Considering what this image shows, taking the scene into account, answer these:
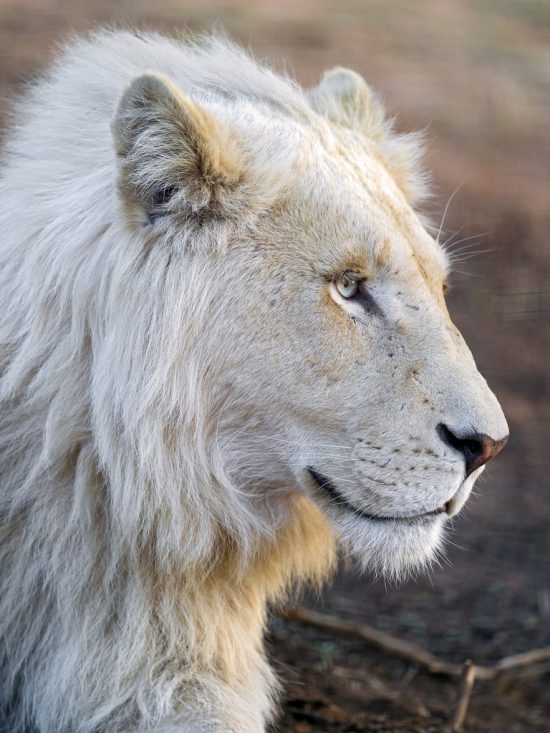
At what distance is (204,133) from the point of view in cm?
259

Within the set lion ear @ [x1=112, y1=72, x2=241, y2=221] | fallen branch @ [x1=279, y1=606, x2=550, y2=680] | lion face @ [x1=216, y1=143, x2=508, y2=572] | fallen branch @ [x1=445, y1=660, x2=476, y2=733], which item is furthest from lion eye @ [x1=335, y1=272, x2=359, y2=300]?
fallen branch @ [x1=279, y1=606, x2=550, y2=680]

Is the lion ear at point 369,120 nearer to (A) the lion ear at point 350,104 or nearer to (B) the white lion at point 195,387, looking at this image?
(A) the lion ear at point 350,104

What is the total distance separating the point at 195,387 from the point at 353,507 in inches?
18.4

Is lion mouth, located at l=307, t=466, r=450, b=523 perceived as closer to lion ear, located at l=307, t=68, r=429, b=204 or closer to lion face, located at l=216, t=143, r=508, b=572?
lion face, located at l=216, t=143, r=508, b=572

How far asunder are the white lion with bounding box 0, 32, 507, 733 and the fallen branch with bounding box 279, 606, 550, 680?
1.00 metres

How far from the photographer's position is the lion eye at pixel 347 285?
272cm

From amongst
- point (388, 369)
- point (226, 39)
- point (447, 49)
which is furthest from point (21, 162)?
point (447, 49)

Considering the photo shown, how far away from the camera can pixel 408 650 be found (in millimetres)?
3963

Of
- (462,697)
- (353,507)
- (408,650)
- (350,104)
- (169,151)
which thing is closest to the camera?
(169,151)

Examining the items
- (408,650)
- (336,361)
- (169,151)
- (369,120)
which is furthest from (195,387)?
(408,650)

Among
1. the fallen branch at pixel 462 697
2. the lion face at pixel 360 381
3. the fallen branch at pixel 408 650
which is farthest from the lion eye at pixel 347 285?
the fallen branch at pixel 408 650

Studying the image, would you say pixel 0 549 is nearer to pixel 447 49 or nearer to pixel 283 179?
pixel 283 179

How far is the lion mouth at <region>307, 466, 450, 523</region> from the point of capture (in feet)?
8.82

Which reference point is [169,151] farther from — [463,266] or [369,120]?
[463,266]
